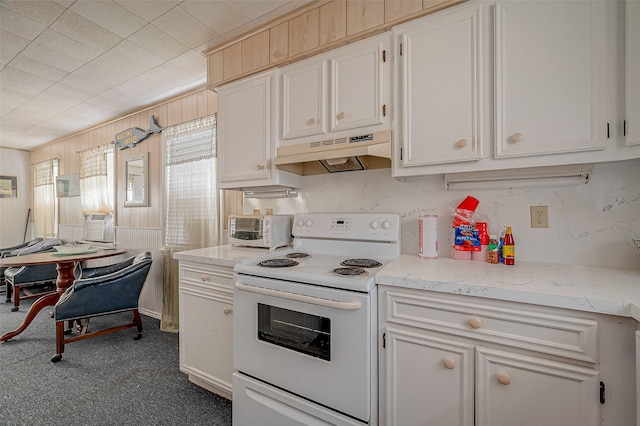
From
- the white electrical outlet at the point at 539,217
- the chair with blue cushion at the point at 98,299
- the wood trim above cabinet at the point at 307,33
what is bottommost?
the chair with blue cushion at the point at 98,299

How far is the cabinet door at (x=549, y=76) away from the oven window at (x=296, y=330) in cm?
115

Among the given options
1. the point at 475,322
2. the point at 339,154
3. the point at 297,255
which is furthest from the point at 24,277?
the point at 475,322

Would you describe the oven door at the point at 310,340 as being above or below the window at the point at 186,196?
below

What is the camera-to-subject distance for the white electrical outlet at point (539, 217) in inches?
55.8

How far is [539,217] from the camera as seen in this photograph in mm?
1431

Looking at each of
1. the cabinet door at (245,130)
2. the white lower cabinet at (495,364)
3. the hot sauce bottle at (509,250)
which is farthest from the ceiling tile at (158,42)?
the hot sauce bottle at (509,250)

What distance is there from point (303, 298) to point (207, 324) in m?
0.88

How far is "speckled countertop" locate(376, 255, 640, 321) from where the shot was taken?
0.87 metres

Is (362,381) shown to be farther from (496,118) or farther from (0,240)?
(0,240)

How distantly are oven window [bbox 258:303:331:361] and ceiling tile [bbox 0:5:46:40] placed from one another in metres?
2.45

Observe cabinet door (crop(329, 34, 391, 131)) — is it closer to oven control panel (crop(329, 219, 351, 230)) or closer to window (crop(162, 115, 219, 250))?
oven control panel (crop(329, 219, 351, 230))

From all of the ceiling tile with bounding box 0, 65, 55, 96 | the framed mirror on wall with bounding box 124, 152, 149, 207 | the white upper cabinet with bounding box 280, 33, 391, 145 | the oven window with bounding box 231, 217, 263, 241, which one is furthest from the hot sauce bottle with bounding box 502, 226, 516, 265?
the ceiling tile with bounding box 0, 65, 55, 96

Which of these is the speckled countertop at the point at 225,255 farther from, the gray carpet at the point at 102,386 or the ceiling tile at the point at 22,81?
the ceiling tile at the point at 22,81

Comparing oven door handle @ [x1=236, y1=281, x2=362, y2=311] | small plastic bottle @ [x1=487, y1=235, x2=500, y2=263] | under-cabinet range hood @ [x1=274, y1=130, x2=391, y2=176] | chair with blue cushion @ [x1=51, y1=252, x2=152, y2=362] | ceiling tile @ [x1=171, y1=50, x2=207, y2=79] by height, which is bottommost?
chair with blue cushion @ [x1=51, y1=252, x2=152, y2=362]
